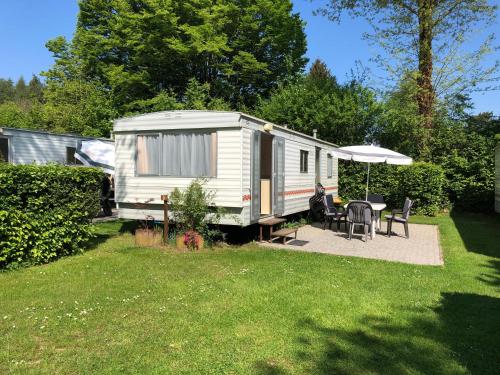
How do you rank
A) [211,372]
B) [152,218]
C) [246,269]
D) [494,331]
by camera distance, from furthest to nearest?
[152,218], [246,269], [494,331], [211,372]

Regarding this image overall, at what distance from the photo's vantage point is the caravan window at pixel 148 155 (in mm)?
9008

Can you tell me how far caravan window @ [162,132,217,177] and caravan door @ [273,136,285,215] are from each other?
6.30 feet

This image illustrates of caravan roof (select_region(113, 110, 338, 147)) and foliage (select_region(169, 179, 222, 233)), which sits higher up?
caravan roof (select_region(113, 110, 338, 147))

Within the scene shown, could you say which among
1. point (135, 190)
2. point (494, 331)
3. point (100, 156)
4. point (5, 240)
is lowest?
point (494, 331)

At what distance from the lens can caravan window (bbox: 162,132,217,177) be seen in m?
8.48

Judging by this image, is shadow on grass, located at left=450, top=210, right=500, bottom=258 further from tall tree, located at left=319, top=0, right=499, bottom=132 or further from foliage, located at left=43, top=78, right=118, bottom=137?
foliage, located at left=43, top=78, right=118, bottom=137

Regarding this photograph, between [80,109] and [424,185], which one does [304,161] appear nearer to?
[424,185]

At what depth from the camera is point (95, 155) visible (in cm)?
1372

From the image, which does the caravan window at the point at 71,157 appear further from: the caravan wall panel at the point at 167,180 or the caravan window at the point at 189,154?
the caravan window at the point at 189,154

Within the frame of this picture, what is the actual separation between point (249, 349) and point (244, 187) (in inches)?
192

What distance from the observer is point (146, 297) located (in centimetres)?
507

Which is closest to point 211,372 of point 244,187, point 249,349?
point 249,349

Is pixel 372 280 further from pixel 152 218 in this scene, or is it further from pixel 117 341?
pixel 152 218

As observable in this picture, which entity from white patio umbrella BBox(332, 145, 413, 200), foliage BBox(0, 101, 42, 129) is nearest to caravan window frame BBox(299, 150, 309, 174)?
white patio umbrella BBox(332, 145, 413, 200)
